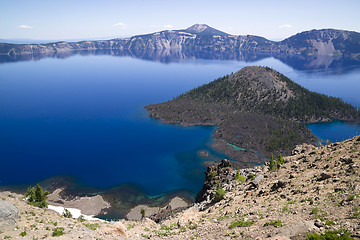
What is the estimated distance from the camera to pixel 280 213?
28.8 meters

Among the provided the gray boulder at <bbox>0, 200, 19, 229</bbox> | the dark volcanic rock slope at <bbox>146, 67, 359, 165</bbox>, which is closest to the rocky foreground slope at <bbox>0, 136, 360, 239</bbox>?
the gray boulder at <bbox>0, 200, 19, 229</bbox>

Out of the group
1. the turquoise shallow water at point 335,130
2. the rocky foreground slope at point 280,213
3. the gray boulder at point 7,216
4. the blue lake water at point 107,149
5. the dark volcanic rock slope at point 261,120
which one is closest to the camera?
the rocky foreground slope at point 280,213

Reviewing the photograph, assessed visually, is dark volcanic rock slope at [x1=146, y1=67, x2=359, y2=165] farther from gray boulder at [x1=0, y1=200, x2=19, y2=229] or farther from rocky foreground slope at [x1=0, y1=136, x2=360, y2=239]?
gray boulder at [x1=0, y1=200, x2=19, y2=229]

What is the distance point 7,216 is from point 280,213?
4087 cm

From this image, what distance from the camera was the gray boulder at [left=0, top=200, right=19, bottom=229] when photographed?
32.1 m

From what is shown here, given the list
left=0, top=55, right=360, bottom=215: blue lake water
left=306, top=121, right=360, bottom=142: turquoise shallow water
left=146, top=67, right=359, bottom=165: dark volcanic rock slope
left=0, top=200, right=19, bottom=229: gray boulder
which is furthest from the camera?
left=306, top=121, right=360, bottom=142: turquoise shallow water

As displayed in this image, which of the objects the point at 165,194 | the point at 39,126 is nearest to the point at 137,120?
the point at 39,126

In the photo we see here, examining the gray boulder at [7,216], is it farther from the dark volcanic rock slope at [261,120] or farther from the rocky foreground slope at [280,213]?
the dark volcanic rock slope at [261,120]

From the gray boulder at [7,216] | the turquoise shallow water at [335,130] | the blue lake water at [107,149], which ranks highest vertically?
the gray boulder at [7,216]

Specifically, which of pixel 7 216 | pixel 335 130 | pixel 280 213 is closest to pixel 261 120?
pixel 335 130

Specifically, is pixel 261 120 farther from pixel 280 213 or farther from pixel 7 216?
pixel 7 216

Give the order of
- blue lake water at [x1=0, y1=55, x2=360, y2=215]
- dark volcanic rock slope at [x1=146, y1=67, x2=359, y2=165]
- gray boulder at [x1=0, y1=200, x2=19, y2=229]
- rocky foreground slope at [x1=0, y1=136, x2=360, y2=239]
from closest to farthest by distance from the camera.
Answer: rocky foreground slope at [x1=0, y1=136, x2=360, y2=239] < gray boulder at [x1=0, y1=200, x2=19, y2=229] < blue lake water at [x1=0, y1=55, x2=360, y2=215] < dark volcanic rock slope at [x1=146, y1=67, x2=359, y2=165]

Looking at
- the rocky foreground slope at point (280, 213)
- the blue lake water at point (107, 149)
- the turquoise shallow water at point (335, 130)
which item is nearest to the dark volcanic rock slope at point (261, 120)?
the turquoise shallow water at point (335, 130)

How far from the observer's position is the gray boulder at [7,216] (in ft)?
105
